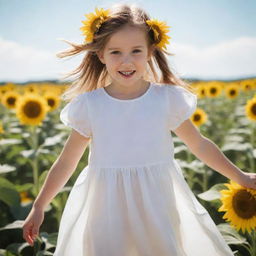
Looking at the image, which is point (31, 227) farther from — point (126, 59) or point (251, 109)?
point (251, 109)

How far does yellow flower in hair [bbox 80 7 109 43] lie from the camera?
6.92 feet

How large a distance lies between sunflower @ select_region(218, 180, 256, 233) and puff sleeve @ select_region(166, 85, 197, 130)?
47 cm

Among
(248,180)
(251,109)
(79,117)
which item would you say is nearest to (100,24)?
(79,117)

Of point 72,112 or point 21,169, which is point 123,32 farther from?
point 21,169

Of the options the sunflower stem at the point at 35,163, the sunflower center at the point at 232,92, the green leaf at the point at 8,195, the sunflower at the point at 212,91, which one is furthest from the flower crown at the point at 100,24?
the sunflower center at the point at 232,92

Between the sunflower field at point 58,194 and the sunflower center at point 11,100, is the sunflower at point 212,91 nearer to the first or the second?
the sunflower field at point 58,194

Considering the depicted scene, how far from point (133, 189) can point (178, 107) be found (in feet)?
1.51

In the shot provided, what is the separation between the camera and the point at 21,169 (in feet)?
16.5

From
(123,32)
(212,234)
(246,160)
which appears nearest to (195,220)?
(212,234)

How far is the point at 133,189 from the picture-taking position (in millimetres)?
1978

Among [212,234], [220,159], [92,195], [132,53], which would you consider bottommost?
[212,234]

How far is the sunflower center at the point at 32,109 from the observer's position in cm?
446

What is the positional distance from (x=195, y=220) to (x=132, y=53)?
87 centimetres

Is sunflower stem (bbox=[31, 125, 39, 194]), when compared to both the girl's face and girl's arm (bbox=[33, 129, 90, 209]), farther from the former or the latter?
the girl's face
